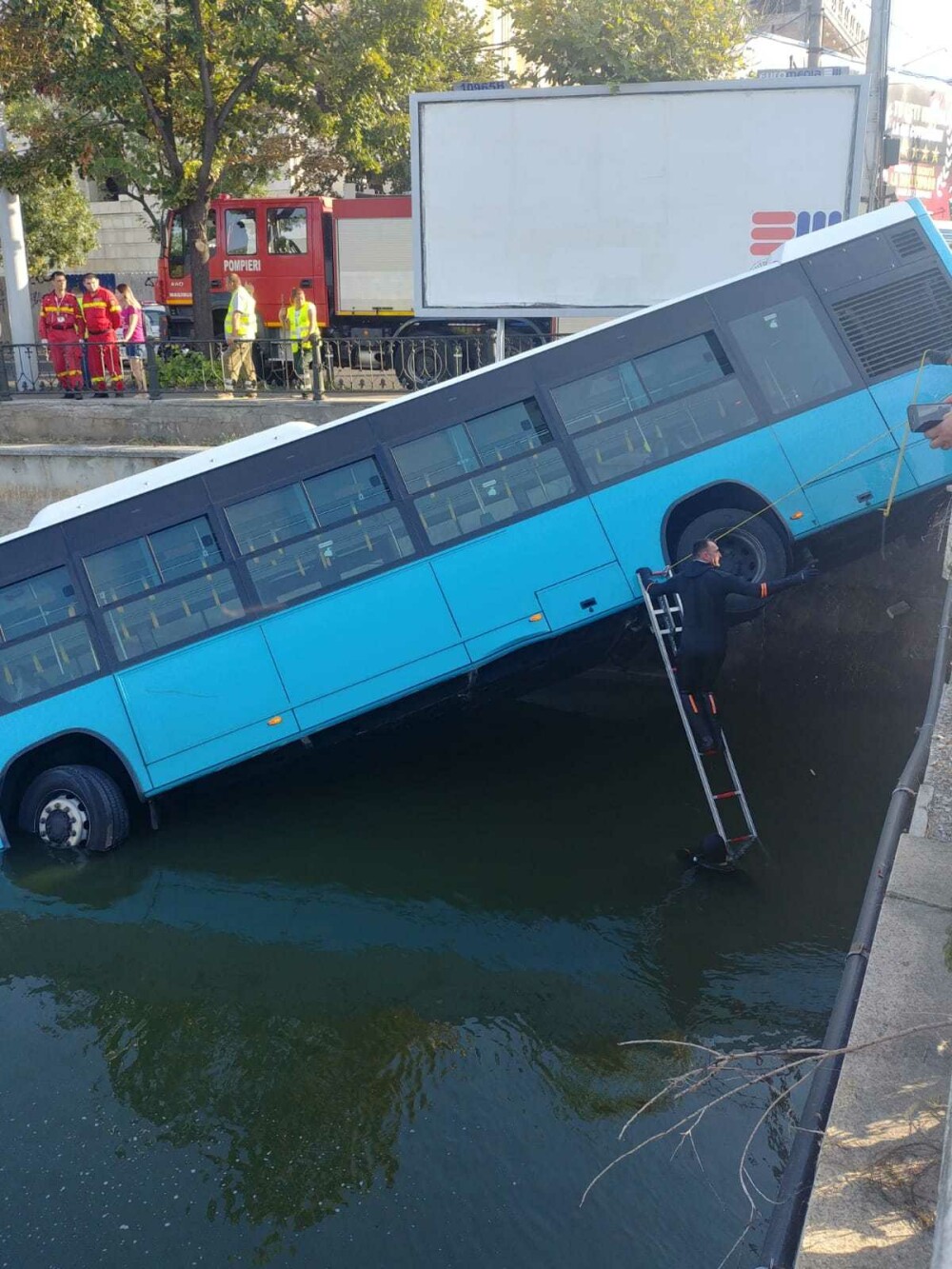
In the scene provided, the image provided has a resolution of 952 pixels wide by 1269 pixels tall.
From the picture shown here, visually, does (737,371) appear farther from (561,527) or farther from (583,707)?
(583,707)

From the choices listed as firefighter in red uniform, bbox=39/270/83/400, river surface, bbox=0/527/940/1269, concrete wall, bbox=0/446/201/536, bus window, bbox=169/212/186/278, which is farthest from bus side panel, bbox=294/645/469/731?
bus window, bbox=169/212/186/278

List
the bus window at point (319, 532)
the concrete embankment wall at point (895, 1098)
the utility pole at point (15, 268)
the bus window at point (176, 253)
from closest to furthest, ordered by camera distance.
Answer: the concrete embankment wall at point (895, 1098) → the bus window at point (319, 532) → the utility pole at point (15, 268) → the bus window at point (176, 253)

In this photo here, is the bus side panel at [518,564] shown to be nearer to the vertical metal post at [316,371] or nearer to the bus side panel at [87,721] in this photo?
the bus side panel at [87,721]

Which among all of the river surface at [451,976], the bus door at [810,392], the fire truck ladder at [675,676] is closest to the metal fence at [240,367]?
the river surface at [451,976]

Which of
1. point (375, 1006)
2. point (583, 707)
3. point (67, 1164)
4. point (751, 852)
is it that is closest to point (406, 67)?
point (583, 707)

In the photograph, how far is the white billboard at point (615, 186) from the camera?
14.3 meters

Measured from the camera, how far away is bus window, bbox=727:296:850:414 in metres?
9.63

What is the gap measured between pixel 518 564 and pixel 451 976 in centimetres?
329

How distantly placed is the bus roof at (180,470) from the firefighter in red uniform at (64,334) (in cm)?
751

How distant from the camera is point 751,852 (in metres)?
9.51

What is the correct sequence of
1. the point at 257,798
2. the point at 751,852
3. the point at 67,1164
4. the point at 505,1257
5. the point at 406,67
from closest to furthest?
the point at 505,1257 → the point at 67,1164 → the point at 751,852 → the point at 257,798 → the point at 406,67

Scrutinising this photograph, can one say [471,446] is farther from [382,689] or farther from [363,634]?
[382,689]

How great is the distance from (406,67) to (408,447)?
1174 cm

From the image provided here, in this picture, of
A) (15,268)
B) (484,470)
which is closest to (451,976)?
(484,470)
